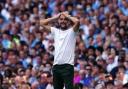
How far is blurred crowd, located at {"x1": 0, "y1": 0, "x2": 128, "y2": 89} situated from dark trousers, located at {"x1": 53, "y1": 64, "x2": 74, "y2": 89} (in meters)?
1.63

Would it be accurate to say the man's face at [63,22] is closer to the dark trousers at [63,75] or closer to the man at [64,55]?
the man at [64,55]

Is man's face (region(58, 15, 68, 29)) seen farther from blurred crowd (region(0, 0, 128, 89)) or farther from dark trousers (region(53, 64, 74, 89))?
blurred crowd (region(0, 0, 128, 89))

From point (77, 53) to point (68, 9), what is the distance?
12.6ft

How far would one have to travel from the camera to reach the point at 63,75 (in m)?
15.0

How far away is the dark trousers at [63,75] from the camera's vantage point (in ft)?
49.2

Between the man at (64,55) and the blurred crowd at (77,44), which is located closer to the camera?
the man at (64,55)

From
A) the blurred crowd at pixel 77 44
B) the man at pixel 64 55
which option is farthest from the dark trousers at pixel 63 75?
the blurred crowd at pixel 77 44

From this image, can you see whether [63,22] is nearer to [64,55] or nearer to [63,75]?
[64,55]

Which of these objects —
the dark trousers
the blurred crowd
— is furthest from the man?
the blurred crowd

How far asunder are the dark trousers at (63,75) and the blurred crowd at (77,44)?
1.63m

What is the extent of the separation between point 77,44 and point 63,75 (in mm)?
7177

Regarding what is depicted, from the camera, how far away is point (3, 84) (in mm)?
18844

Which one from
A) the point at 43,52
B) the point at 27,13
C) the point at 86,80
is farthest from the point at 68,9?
the point at 86,80

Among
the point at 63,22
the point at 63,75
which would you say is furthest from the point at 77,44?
the point at 63,75
